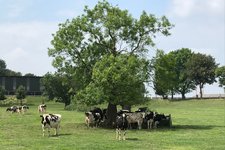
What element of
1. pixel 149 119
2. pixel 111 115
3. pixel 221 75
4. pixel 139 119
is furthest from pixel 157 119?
pixel 221 75

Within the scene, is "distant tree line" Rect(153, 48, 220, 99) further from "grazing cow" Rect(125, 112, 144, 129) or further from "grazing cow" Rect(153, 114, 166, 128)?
"grazing cow" Rect(125, 112, 144, 129)

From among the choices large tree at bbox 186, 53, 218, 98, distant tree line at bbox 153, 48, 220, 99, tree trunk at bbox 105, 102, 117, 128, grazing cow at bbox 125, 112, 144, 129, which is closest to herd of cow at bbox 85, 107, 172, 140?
grazing cow at bbox 125, 112, 144, 129

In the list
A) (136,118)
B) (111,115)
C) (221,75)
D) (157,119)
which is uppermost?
(221,75)

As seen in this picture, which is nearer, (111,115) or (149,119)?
(149,119)

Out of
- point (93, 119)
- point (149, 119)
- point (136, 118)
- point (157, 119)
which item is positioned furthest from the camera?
point (157, 119)

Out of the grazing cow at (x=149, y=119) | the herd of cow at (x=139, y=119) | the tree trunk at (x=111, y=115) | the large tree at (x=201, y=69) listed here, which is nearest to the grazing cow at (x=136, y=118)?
the herd of cow at (x=139, y=119)

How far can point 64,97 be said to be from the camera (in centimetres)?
8225

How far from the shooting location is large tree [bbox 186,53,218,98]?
121 meters

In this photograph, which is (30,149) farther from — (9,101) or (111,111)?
(9,101)

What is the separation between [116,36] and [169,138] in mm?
12200

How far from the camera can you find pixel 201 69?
120m

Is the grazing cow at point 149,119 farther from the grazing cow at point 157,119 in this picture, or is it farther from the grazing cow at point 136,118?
the grazing cow at point 136,118

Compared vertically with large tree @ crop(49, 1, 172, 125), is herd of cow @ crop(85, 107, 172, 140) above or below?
below

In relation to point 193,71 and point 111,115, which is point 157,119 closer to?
point 111,115
